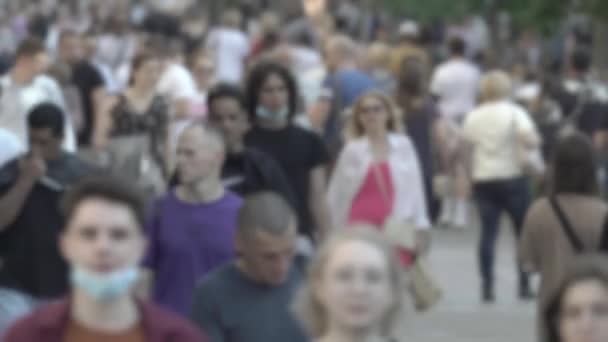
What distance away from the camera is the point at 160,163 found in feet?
51.1

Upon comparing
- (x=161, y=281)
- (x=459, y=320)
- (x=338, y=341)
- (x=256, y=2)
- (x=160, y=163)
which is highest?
(x=338, y=341)

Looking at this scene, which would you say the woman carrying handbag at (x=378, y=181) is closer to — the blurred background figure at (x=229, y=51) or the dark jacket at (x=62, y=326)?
the dark jacket at (x=62, y=326)

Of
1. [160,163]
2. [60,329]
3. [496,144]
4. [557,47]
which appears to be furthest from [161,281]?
[557,47]

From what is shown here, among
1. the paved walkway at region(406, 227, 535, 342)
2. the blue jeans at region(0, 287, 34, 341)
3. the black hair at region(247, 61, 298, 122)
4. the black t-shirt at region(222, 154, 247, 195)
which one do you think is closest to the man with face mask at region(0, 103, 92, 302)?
the blue jeans at region(0, 287, 34, 341)

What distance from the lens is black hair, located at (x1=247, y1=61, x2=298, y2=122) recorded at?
13.0 m

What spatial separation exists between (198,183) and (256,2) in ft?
126

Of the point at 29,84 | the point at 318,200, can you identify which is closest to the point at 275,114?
the point at 318,200

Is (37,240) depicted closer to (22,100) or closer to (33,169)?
(33,169)

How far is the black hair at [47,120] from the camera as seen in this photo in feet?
35.7

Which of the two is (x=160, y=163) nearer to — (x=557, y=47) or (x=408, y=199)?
(x=408, y=199)

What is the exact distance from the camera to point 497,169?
18.1 metres

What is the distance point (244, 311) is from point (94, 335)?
1.49 metres

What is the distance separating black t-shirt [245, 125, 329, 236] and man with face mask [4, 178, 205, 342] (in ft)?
19.5

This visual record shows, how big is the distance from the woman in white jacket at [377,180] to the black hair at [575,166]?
8.03 ft
